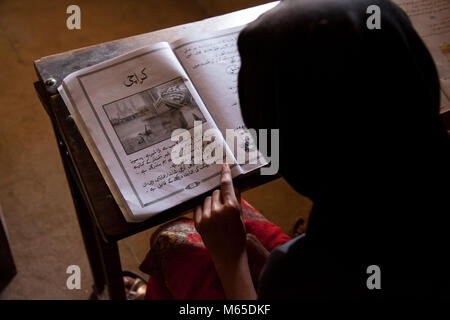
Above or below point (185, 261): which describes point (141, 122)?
above

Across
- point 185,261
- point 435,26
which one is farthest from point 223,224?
point 435,26

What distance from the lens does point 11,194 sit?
4.66 ft

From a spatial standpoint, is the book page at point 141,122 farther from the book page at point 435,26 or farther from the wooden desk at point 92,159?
the book page at point 435,26

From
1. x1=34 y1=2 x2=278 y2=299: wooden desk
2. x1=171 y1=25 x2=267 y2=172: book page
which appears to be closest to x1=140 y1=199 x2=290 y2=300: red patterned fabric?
x1=34 y1=2 x2=278 y2=299: wooden desk

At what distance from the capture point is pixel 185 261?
78 cm

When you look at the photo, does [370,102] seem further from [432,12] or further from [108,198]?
[432,12]

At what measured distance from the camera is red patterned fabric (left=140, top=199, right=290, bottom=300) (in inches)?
29.5

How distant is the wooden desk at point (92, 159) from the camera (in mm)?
635

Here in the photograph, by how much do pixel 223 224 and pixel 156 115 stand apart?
8.5 inches

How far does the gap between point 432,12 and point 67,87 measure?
79 centimetres

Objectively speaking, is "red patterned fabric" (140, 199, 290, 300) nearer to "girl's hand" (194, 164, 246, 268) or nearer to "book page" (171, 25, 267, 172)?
"girl's hand" (194, 164, 246, 268)

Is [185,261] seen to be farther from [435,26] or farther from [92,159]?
[435,26]

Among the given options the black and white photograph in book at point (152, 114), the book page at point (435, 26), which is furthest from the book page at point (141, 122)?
the book page at point (435, 26)
